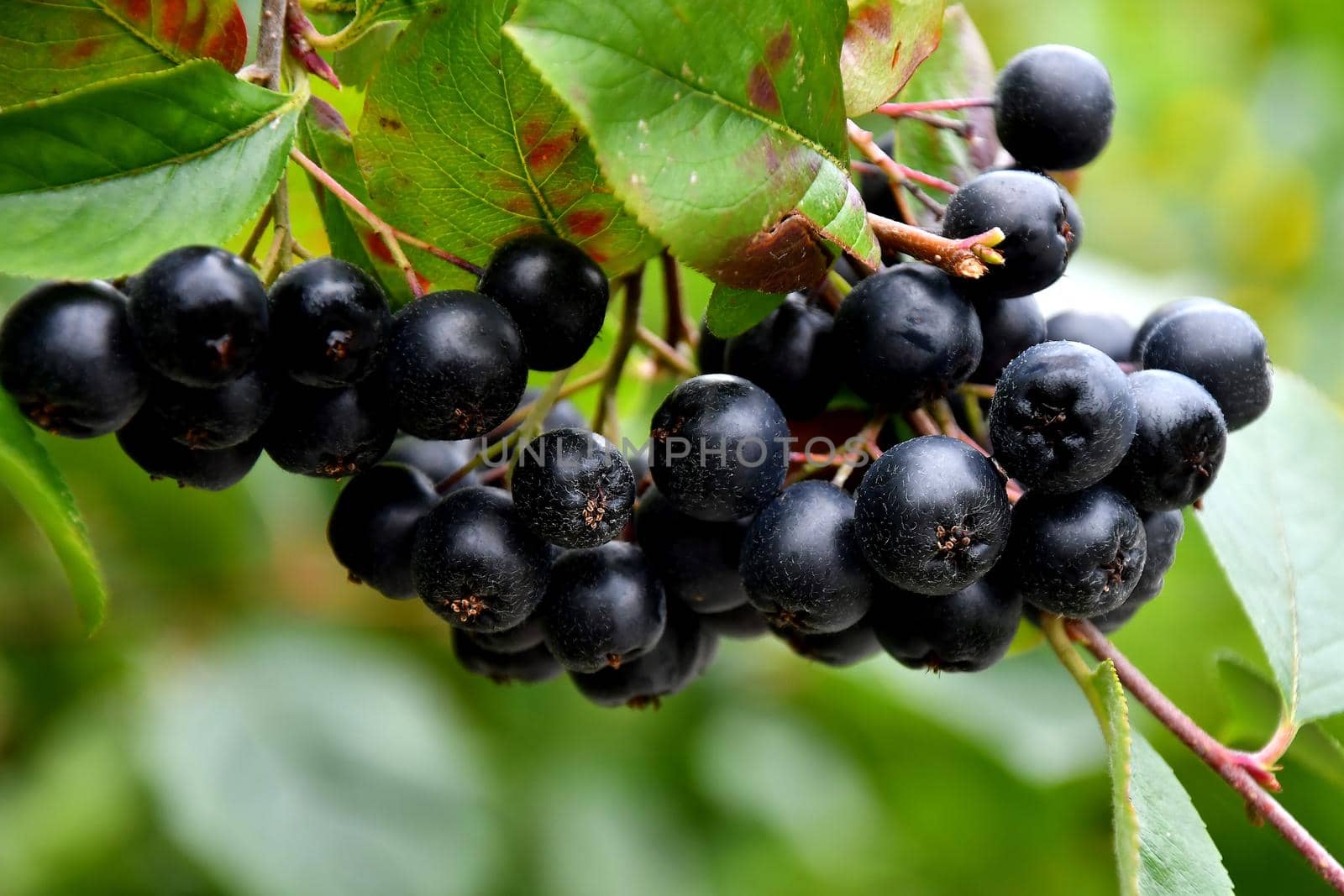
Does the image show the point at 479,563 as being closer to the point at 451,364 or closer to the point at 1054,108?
the point at 451,364

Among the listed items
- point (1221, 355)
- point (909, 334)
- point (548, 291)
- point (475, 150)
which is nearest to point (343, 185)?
point (475, 150)

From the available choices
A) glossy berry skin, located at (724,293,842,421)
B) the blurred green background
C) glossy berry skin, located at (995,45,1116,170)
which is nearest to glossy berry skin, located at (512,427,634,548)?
glossy berry skin, located at (724,293,842,421)

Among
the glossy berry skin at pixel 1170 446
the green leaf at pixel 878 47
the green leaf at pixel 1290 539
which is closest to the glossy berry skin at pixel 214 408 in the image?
the green leaf at pixel 878 47

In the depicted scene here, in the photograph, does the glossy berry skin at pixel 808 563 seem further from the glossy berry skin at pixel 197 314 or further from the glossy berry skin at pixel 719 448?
the glossy berry skin at pixel 197 314

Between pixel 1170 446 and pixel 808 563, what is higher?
pixel 1170 446

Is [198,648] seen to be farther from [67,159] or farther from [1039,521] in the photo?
[1039,521]

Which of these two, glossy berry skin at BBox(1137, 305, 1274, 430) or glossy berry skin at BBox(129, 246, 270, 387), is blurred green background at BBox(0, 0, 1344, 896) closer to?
glossy berry skin at BBox(1137, 305, 1274, 430)

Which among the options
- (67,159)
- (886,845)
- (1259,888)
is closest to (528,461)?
(67,159)
